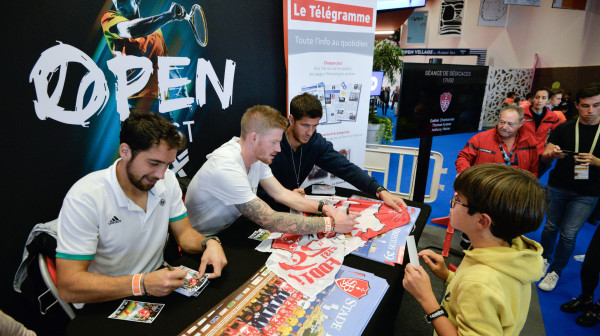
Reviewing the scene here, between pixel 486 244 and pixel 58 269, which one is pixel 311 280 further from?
pixel 58 269

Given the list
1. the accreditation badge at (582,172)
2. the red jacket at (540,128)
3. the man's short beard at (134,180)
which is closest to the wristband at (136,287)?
the man's short beard at (134,180)

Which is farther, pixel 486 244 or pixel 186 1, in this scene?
pixel 186 1

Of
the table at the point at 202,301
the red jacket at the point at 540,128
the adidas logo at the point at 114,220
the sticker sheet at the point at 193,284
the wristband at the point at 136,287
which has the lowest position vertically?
the table at the point at 202,301

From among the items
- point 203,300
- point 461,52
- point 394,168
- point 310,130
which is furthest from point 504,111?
point 461,52

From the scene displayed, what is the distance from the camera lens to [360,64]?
3.33 meters

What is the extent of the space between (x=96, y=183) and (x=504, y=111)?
10.4ft

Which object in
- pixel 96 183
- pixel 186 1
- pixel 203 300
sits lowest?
pixel 203 300

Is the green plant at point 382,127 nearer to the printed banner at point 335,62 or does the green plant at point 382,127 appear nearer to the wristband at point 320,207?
the printed banner at point 335,62

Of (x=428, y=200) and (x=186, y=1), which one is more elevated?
(x=186, y=1)

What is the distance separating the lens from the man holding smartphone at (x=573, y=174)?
2.34 metres

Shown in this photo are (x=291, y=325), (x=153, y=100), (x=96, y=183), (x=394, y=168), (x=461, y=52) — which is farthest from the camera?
(x=461, y=52)

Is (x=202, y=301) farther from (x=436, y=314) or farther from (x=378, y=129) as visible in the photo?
(x=378, y=129)

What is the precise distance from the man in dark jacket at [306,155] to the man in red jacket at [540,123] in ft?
5.55

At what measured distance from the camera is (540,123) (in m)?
3.57
